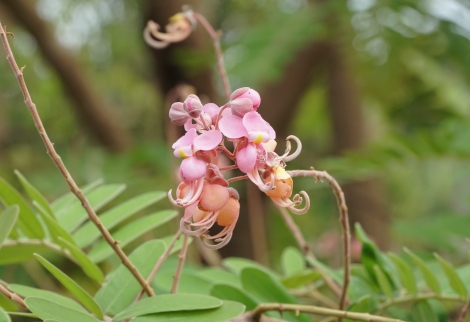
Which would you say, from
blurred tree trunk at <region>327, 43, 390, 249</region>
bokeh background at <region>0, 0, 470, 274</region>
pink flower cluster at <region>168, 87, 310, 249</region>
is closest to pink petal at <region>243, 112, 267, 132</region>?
pink flower cluster at <region>168, 87, 310, 249</region>

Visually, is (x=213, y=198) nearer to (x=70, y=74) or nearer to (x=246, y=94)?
(x=246, y=94)

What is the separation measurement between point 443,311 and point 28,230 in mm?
358

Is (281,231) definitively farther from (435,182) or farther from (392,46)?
(435,182)

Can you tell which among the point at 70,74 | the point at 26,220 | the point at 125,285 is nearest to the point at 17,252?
the point at 26,220

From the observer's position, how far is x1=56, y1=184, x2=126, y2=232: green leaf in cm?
44

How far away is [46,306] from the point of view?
0.85 feet

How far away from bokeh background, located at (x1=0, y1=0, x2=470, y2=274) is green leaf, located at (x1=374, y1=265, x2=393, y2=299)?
0.31 metres

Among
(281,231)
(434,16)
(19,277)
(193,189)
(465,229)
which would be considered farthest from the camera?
(281,231)

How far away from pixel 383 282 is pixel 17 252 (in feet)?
0.99

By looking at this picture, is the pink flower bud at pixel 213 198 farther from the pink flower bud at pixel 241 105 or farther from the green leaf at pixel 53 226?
the green leaf at pixel 53 226

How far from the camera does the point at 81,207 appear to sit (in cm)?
45

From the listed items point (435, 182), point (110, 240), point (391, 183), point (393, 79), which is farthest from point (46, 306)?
point (435, 182)

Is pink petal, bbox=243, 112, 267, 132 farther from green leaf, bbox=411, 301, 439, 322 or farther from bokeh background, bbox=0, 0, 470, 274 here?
bokeh background, bbox=0, 0, 470, 274

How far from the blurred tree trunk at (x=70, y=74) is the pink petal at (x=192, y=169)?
1433 millimetres
